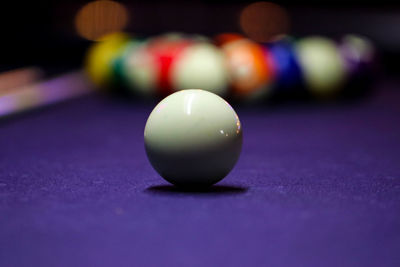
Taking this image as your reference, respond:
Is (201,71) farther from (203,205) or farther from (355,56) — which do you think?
(203,205)

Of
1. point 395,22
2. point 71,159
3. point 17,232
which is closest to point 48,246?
point 17,232

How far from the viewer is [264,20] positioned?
11.3m

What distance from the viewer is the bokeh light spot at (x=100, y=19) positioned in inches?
437

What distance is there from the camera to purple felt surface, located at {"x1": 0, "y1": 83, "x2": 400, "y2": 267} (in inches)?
71.6

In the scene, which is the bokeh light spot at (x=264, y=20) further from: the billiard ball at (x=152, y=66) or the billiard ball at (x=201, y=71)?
the billiard ball at (x=201, y=71)

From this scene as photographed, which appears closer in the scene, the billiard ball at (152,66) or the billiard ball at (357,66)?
the billiard ball at (152,66)

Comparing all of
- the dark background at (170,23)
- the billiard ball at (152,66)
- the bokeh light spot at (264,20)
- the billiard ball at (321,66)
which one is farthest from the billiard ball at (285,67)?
the bokeh light spot at (264,20)

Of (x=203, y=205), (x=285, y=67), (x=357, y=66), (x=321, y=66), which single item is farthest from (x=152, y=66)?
(x=203, y=205)

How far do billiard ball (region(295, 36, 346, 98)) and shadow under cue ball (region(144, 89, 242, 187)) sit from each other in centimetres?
291

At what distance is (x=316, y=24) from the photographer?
10391mm

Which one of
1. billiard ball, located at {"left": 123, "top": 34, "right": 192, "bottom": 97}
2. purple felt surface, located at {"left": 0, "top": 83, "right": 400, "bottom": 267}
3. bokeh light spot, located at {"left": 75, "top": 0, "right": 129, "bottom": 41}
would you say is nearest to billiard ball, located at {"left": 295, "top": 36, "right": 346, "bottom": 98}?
billiard ball, located at {"left": 123, "top": 34, "right": 192, "bottom": 97}

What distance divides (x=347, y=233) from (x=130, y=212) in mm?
700

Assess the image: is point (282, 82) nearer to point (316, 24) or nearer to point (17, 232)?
point (17, 232)

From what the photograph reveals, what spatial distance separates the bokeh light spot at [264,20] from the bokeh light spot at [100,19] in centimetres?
196
